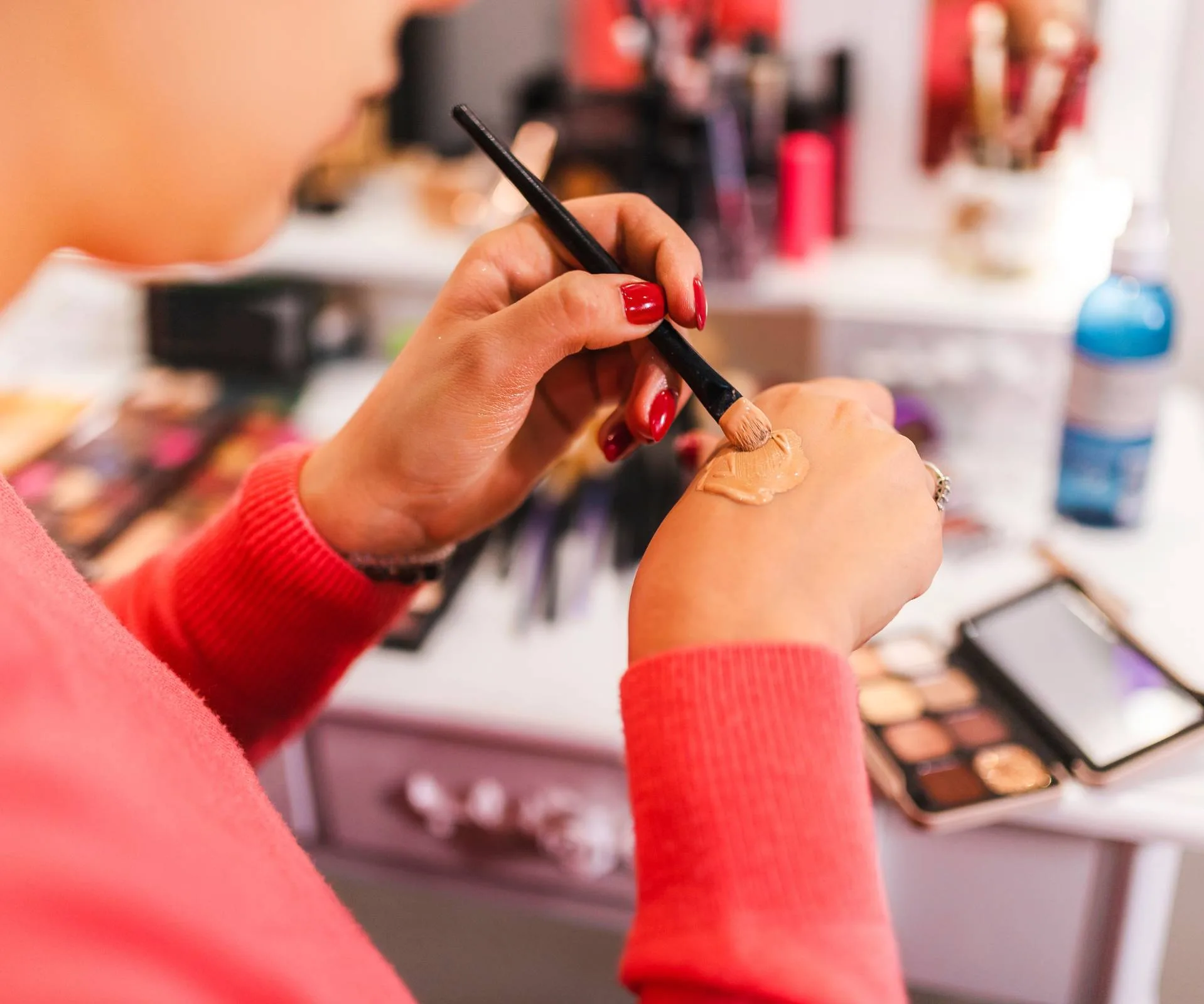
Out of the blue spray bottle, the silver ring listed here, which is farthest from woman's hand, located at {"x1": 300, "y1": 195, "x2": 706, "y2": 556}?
the blue spray bottle

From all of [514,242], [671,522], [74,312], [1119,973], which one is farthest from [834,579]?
[74,312]

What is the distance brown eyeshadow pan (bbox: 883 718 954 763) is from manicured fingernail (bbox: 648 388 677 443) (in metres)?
0.28

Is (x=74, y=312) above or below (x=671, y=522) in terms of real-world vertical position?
below

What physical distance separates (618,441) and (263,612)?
19cm

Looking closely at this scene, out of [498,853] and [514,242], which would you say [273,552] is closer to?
[514,242]

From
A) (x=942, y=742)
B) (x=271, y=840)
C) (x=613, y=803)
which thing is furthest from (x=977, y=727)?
(x=271, y=840)

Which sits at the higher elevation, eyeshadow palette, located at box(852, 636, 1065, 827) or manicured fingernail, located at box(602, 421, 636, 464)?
manicured fingernail, located at box(602, 421, 636, 464)

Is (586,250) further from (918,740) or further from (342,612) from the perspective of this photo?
(918,740)

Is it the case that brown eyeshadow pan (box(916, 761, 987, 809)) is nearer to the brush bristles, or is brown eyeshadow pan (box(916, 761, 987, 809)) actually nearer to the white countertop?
the white countertop

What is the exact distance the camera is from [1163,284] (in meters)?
0.78

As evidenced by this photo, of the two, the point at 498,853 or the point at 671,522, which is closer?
the point at 671,522

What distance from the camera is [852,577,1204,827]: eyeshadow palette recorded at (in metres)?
0.61

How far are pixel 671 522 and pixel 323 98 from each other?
48 cm

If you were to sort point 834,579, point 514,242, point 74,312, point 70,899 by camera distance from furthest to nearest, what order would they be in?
point 74,312
point 514,242
point 834,579
point 70,899
